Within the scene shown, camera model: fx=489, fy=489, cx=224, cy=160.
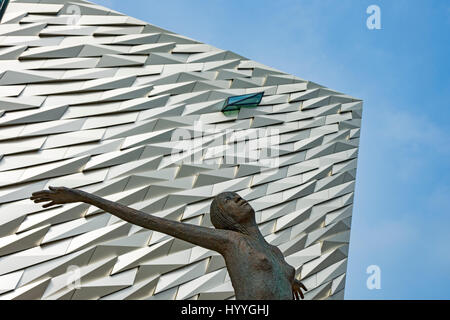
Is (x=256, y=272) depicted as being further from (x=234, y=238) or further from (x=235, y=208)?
(x=235, y=208)

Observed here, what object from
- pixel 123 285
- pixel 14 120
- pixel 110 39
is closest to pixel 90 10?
pixel 110 39

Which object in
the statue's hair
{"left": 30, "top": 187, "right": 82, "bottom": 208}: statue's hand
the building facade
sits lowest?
the building facade

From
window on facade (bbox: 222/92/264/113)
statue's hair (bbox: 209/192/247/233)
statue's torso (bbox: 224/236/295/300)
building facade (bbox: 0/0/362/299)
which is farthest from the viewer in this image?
window on facade (bbox: 222/92/264/113)

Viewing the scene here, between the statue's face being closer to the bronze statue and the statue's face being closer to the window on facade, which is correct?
the bronze statue

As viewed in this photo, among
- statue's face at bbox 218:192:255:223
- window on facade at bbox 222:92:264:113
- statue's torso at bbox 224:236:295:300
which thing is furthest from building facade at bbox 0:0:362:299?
statue's torso at bbox 224:236:295:300

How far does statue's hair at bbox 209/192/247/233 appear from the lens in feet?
11.6

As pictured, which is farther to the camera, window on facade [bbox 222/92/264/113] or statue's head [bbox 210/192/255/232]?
window on facade [bbox 222/92/264/113]

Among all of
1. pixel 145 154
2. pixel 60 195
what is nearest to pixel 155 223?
pixel 60 195

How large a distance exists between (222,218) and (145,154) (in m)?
10.8

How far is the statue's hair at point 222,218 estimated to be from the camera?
3523 millimetres

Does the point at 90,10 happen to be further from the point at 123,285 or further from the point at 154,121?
the point at 123,285

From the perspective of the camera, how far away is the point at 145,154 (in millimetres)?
14086

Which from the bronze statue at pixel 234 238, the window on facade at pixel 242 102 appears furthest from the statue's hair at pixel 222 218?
the window on facade at pixel 242 102

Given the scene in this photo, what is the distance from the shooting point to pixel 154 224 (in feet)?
11.0
